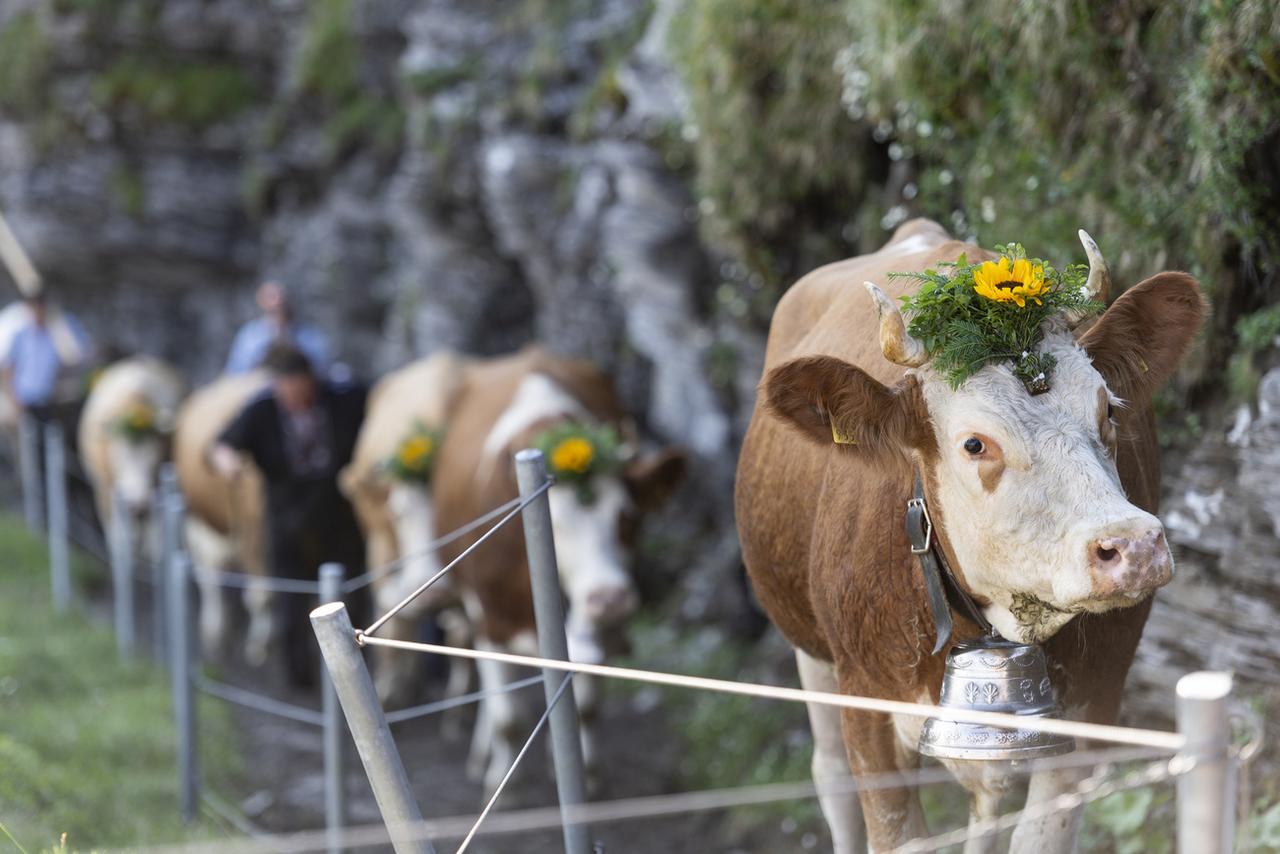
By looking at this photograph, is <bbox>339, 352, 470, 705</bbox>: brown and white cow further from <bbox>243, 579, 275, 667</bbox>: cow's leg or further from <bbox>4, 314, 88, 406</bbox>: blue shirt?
<bbox>4, 314, 88, 406</bbox>: blue shirt

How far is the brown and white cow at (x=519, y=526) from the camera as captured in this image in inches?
272

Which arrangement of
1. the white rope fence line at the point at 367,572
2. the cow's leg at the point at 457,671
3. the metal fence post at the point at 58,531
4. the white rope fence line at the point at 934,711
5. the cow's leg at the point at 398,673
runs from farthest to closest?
1. the metal fence post at the point at 58,531
2. the cow's leg at the point at 398,673
3. the cow's leg at the point at 457,671
4. the white rope fence line at the point at 367,572
5. the white rope fence line at the point at 934,711

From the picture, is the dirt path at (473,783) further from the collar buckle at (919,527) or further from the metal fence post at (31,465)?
the metal fence post at (31,465)

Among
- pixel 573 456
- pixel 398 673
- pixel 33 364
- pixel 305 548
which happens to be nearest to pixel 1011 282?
pixel 573 456

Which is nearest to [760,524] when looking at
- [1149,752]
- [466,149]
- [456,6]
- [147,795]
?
[1149,752]

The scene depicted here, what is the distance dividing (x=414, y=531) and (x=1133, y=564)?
250 inches

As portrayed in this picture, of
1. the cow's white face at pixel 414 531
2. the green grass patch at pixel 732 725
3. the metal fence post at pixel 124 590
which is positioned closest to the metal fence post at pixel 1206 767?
the green grass patch at pixel 732 725

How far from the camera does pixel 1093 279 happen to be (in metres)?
3.30

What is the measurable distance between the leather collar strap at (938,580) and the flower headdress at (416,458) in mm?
5492

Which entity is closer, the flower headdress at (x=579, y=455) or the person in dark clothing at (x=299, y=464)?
the flower headdress at (x=579, y=455)

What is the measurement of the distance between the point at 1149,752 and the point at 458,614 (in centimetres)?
681

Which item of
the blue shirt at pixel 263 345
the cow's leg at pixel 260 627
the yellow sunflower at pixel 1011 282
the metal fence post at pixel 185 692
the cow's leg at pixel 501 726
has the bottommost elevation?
the cow's leg at pixel 260 627

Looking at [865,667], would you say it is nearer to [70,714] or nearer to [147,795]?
[147,795]

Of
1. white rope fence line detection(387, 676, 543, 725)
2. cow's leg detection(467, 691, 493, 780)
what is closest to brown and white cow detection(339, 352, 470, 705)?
cow's leg detection(467, 691, 493, 780)
